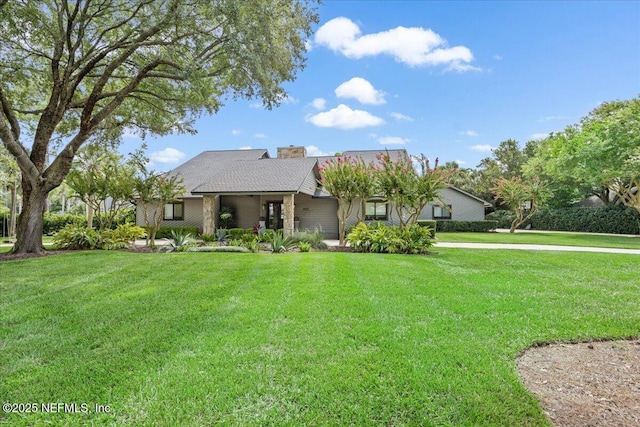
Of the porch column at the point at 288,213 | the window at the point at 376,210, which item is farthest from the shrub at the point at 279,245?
the window at the point at 376,210

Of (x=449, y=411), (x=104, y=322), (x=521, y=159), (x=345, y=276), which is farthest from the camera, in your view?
(x=521, y=159)

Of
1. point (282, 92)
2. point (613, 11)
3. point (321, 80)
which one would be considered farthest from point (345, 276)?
point (321, 80)

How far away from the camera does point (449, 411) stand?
265 cm

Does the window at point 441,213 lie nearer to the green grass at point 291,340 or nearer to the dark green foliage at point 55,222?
the green grass at point 291,340

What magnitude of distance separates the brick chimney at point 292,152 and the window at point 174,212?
8.73 m

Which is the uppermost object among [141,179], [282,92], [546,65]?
[546,65]

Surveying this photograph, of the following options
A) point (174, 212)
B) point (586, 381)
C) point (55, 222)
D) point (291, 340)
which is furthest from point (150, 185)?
point (55, 222)

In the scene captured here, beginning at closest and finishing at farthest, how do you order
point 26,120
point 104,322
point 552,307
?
point 104,322, point 552,307, point 26,120

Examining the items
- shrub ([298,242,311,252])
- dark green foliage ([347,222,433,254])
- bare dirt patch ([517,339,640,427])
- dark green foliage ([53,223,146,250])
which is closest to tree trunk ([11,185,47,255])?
dark green foliage ([53,223,146,250])

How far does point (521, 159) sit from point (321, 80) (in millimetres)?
37804

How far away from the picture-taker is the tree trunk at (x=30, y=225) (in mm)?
11375

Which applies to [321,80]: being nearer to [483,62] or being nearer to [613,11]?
[483,62]

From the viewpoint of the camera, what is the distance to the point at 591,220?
27172 mm

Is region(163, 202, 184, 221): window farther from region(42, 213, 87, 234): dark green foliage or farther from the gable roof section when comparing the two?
region(42, 213, 87, 234): dark green foliage
